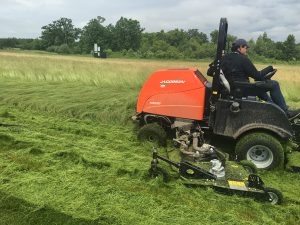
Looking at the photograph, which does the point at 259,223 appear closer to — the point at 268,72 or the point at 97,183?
the point at 97,183

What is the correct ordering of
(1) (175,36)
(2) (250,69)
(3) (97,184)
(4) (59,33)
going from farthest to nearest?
(4) (59,33)
(1) (175,36)
(2) (250,69)
(3) (97,184)

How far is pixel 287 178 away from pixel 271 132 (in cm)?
63

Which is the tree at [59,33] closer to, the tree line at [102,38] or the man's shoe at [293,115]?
the tree line at [102,38]

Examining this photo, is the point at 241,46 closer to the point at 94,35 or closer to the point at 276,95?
the point at 276,95

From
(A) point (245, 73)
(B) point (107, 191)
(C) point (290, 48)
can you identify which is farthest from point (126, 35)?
(B) point (107, 191)

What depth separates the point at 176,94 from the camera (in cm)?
544

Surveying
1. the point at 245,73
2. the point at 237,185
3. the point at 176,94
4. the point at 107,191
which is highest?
the point at 245,73

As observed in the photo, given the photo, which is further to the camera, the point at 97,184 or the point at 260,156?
the point at 260,156

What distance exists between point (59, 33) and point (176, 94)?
83.9 meters

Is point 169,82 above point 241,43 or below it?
below

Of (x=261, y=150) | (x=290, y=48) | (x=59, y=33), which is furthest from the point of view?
(x=59, y=33)

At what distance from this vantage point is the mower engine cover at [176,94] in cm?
531

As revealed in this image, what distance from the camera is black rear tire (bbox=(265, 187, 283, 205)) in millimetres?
3887

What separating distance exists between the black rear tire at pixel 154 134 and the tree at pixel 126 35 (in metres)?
70.5
